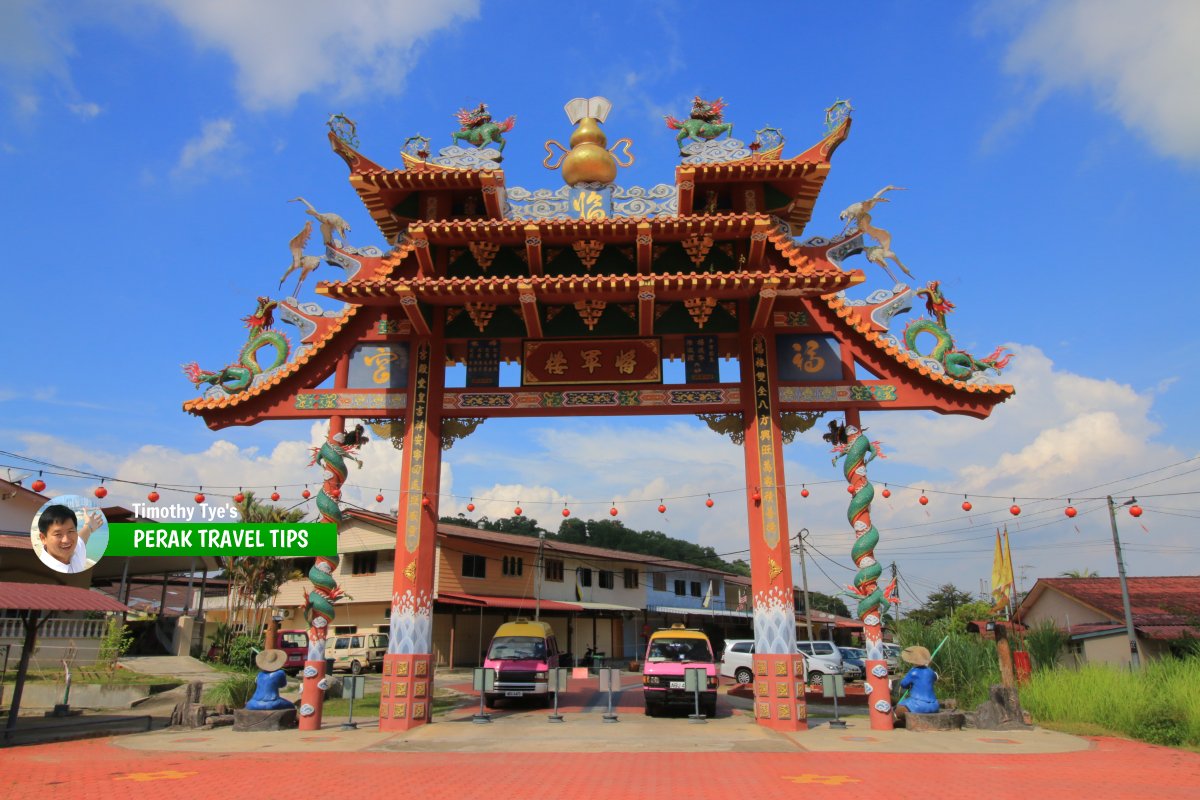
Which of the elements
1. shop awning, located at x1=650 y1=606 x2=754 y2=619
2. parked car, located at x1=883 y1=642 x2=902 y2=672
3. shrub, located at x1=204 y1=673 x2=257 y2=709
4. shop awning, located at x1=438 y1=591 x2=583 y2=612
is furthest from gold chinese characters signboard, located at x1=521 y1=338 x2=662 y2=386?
shop awning, located at x1=650 y1=606 x2=754 y2=619

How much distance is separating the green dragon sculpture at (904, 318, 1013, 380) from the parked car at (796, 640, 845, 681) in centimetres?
1490

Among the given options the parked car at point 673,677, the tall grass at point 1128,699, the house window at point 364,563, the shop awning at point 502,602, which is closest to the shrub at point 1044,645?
the tall grass at point 1128,699

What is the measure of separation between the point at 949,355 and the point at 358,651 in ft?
77.2

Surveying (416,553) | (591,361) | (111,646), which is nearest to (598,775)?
(416,553)

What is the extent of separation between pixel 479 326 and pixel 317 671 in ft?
22.2

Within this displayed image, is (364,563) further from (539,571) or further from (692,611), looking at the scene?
(692,611)

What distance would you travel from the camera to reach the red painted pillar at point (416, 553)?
13.2 meters

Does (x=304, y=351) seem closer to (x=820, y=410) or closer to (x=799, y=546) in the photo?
(x=820, y=410)

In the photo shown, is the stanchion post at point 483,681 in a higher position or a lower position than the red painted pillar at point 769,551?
lower

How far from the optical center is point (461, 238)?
14.0m

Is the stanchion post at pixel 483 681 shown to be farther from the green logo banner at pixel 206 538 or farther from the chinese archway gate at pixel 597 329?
the green logo banner at pixel 206 538

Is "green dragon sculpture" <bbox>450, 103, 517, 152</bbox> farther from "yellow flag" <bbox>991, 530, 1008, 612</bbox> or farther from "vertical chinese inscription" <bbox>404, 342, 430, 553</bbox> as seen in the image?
"yellow flag" <bbox>991, 530, 1008, 612</bbox>

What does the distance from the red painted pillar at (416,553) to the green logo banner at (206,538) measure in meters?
1.30

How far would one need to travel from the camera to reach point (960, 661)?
17.6 m
